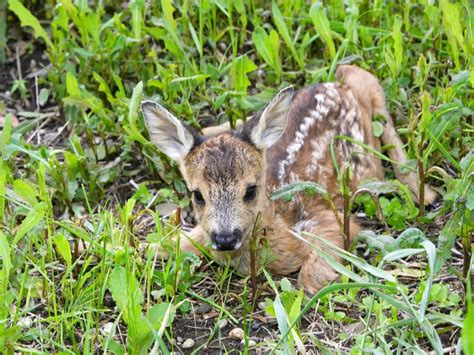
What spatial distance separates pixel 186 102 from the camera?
643 cm

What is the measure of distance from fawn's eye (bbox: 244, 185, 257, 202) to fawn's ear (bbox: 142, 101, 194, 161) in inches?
17.4

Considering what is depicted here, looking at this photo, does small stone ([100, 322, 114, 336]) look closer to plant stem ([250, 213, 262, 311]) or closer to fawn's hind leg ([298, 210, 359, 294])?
plant stem ([250, 213, 262, 311])

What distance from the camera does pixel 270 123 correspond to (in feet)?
19.1

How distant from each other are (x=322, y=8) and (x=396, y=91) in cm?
70

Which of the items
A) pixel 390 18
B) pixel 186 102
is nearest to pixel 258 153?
pixel 186 102

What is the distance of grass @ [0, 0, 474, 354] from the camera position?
15.8 ft

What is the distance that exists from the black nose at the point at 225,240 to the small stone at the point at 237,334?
43cm

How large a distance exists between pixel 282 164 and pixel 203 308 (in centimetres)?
118

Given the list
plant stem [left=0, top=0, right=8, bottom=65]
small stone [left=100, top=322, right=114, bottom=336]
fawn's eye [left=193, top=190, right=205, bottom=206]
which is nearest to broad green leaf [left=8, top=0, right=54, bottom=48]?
plant stem [left=0, top=0, right=8, bottom=65]

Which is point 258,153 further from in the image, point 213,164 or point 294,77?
point 294,77

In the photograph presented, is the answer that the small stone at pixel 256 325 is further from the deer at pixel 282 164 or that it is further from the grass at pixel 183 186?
the deer at pixel 282 164

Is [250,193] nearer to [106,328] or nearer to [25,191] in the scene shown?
[106,328]

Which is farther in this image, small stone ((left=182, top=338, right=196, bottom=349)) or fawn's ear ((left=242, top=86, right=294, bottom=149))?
fawn's ear ((left=242, top=86, right=294, bottom=149))

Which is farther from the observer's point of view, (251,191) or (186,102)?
(186,102)
